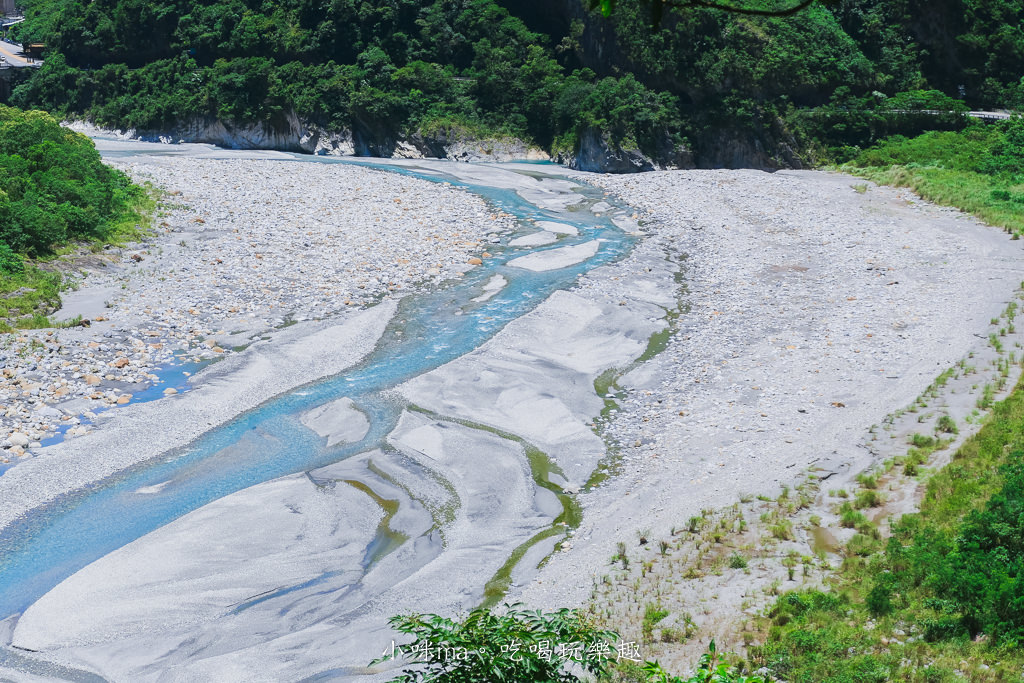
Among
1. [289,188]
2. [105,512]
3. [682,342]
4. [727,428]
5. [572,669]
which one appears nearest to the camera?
[572,669]

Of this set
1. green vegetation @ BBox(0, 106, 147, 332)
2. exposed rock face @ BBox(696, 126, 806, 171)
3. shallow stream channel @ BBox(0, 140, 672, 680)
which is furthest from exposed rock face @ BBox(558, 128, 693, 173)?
shallow stream channel @ BBox(0, 140, 672, 680)

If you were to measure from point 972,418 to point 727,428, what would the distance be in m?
4.03

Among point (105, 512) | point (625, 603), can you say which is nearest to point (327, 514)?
point (105, 512)

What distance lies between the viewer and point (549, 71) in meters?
51.4

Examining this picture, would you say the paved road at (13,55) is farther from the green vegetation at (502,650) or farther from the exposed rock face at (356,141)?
the green vegetation at (502,650)

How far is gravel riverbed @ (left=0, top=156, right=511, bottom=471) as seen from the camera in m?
18.1

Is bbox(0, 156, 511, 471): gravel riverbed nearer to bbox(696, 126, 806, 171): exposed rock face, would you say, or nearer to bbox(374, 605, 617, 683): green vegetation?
bbox(374, 605, 617, 683): green vegetation

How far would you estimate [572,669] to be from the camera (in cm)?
941

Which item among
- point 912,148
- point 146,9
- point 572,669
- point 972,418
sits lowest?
point 572,669

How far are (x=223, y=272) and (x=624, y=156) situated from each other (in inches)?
1025

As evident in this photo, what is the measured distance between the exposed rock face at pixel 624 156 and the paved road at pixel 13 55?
42.3 metres

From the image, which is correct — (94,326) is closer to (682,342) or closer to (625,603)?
(682,342)

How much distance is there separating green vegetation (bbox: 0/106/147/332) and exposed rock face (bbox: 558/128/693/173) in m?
23.1

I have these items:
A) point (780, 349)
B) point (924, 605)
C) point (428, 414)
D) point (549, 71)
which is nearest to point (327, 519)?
point (428, 414)
